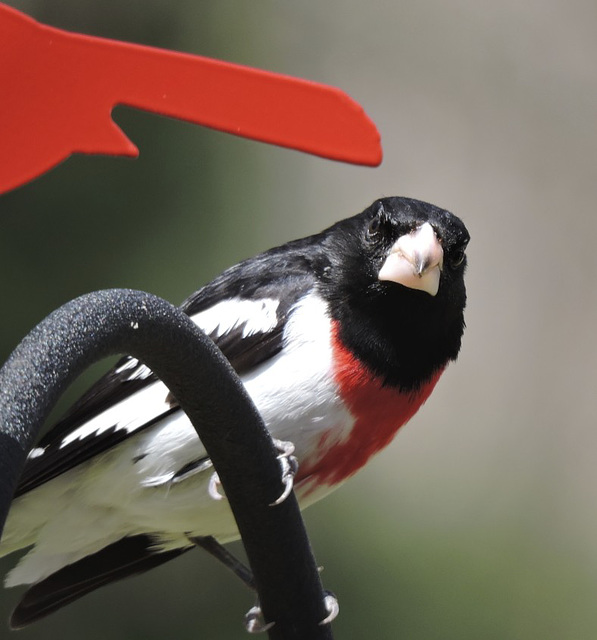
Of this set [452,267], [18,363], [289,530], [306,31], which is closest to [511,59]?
[306,31]

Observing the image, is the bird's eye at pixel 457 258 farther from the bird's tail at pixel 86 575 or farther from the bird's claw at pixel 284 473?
the bird's tail at pixel 86 575

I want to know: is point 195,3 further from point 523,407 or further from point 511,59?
point 523,407

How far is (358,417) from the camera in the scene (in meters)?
1.91

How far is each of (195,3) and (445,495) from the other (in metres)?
1.75

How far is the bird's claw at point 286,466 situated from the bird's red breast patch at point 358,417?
0.15 metres

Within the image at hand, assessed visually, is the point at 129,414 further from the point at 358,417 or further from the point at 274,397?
the point at 358,417

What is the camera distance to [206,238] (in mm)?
3357

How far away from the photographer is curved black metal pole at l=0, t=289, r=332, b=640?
3.49 feet

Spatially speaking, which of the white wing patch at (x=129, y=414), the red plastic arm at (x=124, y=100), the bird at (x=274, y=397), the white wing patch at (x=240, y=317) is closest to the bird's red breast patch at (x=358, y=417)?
the bird at (x=274, y=397)

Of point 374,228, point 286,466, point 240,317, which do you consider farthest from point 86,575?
point 374,228

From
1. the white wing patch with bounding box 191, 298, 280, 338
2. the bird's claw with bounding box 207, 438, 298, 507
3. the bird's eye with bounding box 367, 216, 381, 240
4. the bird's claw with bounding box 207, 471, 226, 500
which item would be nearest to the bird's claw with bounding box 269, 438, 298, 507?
the bird's claw with bounding box 207, 438, 298, 507

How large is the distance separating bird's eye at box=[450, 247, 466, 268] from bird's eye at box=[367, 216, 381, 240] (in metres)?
0.14

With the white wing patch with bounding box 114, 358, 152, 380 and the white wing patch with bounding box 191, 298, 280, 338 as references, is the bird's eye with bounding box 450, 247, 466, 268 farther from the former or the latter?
the white wing patch with bounding box 114, 358, 152, 380

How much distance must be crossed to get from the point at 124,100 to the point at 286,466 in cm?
60
